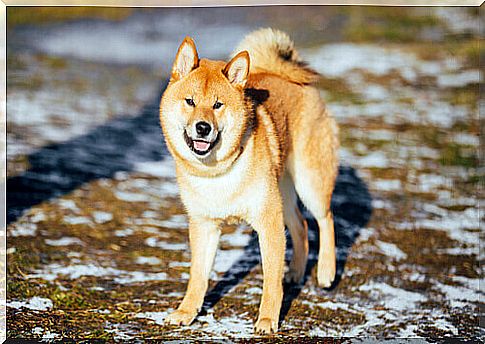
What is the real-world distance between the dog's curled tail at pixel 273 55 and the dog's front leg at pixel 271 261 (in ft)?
2.31

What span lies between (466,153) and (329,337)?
10.4 feet

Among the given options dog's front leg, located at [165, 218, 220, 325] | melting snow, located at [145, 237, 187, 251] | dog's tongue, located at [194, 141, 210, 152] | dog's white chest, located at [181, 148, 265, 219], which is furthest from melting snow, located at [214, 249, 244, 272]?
dog's tongue, located at [194, 141, 210, 152]

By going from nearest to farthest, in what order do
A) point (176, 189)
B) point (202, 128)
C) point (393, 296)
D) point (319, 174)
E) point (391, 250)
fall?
point (202, 128)
point (319, 174)
point (393, 296)
point (391, 250)
point (176, 189)

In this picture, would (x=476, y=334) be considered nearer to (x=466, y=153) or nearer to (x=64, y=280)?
(x=64, y=280)

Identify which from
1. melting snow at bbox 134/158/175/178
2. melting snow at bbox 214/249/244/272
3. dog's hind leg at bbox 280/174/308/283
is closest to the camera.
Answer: dog's hind leg at bbox 280/174/308/283

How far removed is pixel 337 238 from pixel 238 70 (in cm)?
158

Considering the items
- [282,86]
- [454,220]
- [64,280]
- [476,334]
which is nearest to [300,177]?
[282,86]

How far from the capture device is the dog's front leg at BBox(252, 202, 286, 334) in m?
2.63

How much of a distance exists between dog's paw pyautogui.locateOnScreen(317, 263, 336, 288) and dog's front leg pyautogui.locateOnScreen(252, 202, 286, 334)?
1.51 feet

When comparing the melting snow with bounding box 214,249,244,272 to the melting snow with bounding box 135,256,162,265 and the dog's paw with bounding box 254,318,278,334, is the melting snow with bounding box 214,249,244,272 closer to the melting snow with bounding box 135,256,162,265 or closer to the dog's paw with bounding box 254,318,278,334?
the melting snow with bounding box 135,256,162,265

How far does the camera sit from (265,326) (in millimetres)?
2639

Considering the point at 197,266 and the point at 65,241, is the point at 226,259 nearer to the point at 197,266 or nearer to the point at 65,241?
the point at 197,266

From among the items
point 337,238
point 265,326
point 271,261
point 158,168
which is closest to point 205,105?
point 271,261

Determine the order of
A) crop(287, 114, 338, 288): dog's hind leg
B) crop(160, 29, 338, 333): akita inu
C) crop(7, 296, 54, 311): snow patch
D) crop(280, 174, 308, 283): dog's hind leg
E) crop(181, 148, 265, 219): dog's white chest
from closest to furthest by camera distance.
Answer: crop(160, 29, 338, 333): akita inu
crop(181, 148, 265, 219): dog's white chest
crop(7, 296, 54, 311): snow patch
crop(287, 114, 338, 288): dog's hind leg
crop(280, 174, 308, 283): dog's hind leg
